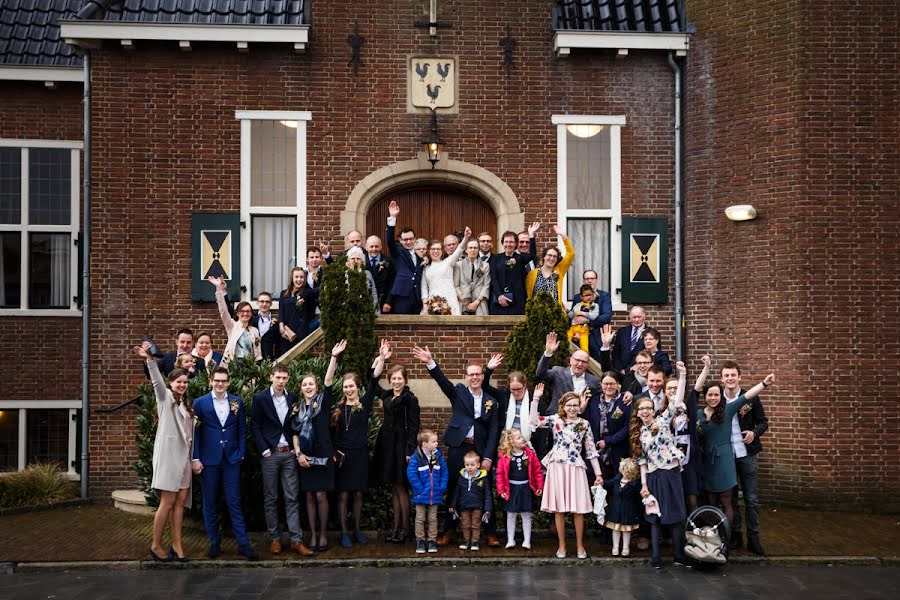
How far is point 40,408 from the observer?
14.9 meters

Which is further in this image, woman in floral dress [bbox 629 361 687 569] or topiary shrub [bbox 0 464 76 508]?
topiary shrub [bbox 0 464 76 508]

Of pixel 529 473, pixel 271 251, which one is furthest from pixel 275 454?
pixel 271 251

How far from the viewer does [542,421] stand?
10031mm

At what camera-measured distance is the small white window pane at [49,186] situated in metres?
15.2

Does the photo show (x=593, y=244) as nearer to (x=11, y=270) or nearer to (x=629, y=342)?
(x=629, y=342)

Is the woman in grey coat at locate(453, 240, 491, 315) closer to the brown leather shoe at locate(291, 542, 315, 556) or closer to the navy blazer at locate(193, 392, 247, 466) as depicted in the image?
the navy blazer at locate(193, 392, 247, 466)

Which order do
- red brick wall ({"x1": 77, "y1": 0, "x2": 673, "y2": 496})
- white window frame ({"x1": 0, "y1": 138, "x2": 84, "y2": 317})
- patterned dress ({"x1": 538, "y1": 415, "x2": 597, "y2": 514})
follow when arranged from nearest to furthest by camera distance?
1. patterned dress ({"x1": 538, "y1": 415, "x2": 597, "y2": 514})
2. red brick wall ({"x1": 77, "y1": 0, "x2": 673, "y2": 496})
3. white window frame ({"x1": 0, "y1": 138, "x2": 84, "y2": 317})

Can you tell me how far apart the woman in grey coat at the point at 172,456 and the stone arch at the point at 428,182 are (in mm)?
5327

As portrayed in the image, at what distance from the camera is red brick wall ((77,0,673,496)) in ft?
45.8

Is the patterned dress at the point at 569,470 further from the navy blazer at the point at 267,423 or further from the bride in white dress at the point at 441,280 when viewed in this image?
the bride in white dress at the point at 441,280

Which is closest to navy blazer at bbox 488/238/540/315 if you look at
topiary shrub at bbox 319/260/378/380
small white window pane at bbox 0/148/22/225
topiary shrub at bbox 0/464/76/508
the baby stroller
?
topiary shrub at bbox 319/260/378/380

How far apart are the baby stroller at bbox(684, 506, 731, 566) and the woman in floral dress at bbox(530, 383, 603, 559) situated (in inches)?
39.5

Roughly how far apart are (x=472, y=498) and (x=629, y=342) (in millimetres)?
3221

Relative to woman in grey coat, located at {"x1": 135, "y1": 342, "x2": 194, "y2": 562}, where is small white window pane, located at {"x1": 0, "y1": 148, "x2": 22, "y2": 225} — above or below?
above
